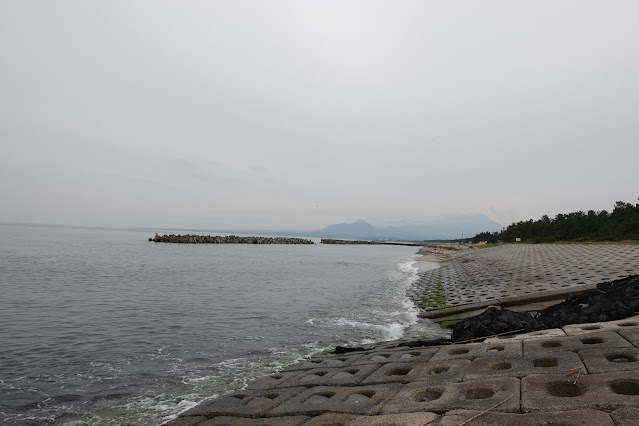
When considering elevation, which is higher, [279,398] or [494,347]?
[494,347]

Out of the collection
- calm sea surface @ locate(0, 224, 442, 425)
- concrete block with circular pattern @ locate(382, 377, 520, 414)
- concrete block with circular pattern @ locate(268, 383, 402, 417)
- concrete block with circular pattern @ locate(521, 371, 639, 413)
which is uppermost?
concrete block with circular pattern @ locate(521, 371, 639, 413)

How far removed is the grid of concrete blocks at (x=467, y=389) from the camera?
404 cm

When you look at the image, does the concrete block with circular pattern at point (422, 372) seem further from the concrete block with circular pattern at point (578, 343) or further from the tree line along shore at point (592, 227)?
the tree line along shore at point (592, 227)

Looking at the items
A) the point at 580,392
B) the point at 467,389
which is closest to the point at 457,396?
the point at 467,389

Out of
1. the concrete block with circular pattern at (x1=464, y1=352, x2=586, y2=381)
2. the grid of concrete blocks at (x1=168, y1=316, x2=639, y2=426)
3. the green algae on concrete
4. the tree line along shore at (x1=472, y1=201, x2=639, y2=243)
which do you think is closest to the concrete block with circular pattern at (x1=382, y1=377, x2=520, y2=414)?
the grid of concrete blocks at (x1=168, y1=316, x2=639, y2=426)

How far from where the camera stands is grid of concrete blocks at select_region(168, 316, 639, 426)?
4043 millimetres

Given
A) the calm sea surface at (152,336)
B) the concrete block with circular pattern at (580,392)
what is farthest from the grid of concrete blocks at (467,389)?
the calm sea surface at (152,336)

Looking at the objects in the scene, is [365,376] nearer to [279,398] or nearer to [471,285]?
[279,398]

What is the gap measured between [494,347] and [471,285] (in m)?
16.7

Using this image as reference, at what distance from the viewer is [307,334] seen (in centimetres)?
1358

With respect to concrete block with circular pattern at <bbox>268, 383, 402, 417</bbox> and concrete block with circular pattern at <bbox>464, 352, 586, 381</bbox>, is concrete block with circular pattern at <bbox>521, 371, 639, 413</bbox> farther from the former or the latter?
concrete block with circular pattern at <bbox>268, 383, 402, 417</bbox>

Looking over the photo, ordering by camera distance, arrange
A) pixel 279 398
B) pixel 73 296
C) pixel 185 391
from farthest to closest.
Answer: pixel 73 296 < pixel 185 391 < pixel 279 398


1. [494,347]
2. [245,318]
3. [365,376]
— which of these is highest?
[494,347]

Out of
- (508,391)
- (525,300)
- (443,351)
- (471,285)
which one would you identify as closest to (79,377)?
(443,351)
